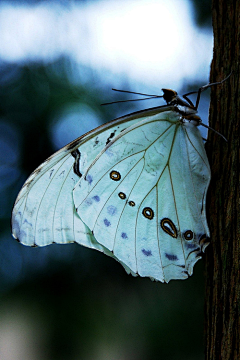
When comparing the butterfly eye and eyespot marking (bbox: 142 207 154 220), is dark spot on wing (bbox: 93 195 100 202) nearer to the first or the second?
eyespot marking (bbox: 142 207 154 220)

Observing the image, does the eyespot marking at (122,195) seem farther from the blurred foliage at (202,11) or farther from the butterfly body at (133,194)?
the blurred foliage at (202,11)

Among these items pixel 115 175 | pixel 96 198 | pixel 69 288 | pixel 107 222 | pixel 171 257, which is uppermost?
pixel 115 175

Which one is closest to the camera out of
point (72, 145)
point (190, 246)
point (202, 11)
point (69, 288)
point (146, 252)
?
point (190, 246)

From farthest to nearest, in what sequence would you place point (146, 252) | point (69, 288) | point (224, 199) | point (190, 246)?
1. point (69, 288)
2. point (146, 252)
3. point (190, 246)
4. point (224, 199)

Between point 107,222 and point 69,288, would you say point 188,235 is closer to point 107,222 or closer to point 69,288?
point 107,222

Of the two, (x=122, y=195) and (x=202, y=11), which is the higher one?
(x=202, y=11)

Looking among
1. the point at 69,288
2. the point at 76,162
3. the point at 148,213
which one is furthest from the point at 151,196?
the point at 69,288

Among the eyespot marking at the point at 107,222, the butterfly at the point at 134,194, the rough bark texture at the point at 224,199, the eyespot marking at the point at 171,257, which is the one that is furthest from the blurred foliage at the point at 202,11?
the eyespot marking at the point at 171,257
